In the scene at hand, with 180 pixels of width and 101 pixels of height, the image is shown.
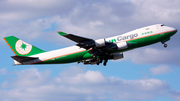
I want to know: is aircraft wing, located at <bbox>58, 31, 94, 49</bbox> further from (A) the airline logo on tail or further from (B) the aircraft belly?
(A) the airline logo on tail

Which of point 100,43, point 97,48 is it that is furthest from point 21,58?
point 100,43

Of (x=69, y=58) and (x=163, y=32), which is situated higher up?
(x=163, y=32)

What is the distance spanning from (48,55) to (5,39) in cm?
1078

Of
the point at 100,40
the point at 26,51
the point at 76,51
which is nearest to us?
the point at 100,40

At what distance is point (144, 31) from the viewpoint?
54594 millimetres

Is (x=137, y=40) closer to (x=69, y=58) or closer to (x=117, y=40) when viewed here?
(x=117, y=40)

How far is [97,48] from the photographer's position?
5353 centimetres

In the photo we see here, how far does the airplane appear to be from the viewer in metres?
52.9

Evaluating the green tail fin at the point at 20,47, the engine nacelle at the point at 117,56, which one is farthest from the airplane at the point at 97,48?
the engine nacelle at the point at 117,56

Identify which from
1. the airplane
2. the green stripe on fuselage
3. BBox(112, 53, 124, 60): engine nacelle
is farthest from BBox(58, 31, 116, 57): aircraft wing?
BBox(112, 53, 124, 60): engine nacelle

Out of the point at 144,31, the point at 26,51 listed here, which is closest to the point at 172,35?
the point at 144,31

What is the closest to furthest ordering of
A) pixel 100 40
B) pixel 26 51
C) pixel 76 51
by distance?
pixel 100 40 < pixel 76 51 < pixel 26 51

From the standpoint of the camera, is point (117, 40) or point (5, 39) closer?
point (117, 40)

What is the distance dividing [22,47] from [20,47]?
0.41m
